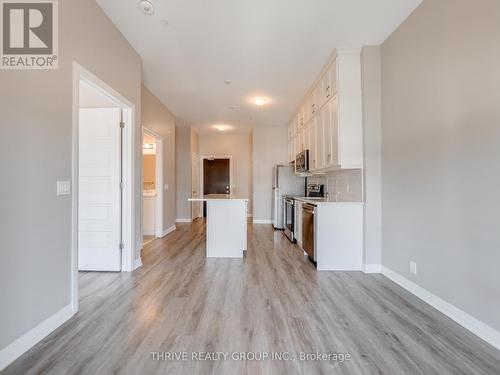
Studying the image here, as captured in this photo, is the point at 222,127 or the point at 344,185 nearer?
the point at 344,185

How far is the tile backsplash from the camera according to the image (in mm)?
3371

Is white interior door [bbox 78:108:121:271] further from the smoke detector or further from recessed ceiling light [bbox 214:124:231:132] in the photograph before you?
recessed ceiling light [bbox 214:124:231:132]

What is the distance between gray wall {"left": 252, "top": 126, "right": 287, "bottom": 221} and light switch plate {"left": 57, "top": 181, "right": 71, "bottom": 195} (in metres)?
5.58

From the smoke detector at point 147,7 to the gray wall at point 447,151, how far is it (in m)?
2.79

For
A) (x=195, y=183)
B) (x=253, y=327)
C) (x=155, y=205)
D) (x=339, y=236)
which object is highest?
(x=195, y=183)

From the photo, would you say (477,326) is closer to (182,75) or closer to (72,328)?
(72,328)

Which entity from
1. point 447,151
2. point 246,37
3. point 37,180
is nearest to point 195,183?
point 246,37

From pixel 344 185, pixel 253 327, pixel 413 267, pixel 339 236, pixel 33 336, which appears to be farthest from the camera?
pixel 344 185

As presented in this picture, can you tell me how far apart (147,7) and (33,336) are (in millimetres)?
3068

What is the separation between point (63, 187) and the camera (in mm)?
2002

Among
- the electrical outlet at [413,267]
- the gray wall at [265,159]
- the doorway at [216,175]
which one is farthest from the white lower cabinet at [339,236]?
the doorway at [216,175]

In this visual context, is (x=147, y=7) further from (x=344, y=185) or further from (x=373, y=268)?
(x=373, y=268)

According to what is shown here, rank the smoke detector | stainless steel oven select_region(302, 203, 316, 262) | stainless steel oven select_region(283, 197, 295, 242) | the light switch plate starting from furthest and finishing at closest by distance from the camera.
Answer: stainless steel oven select_region(283, 197, 295, 242)
stainless steel oven select_region(302, 203, 316, 262)
the smoke detector
the light switch plate

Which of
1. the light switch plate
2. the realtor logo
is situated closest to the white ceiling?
the realtor logo
